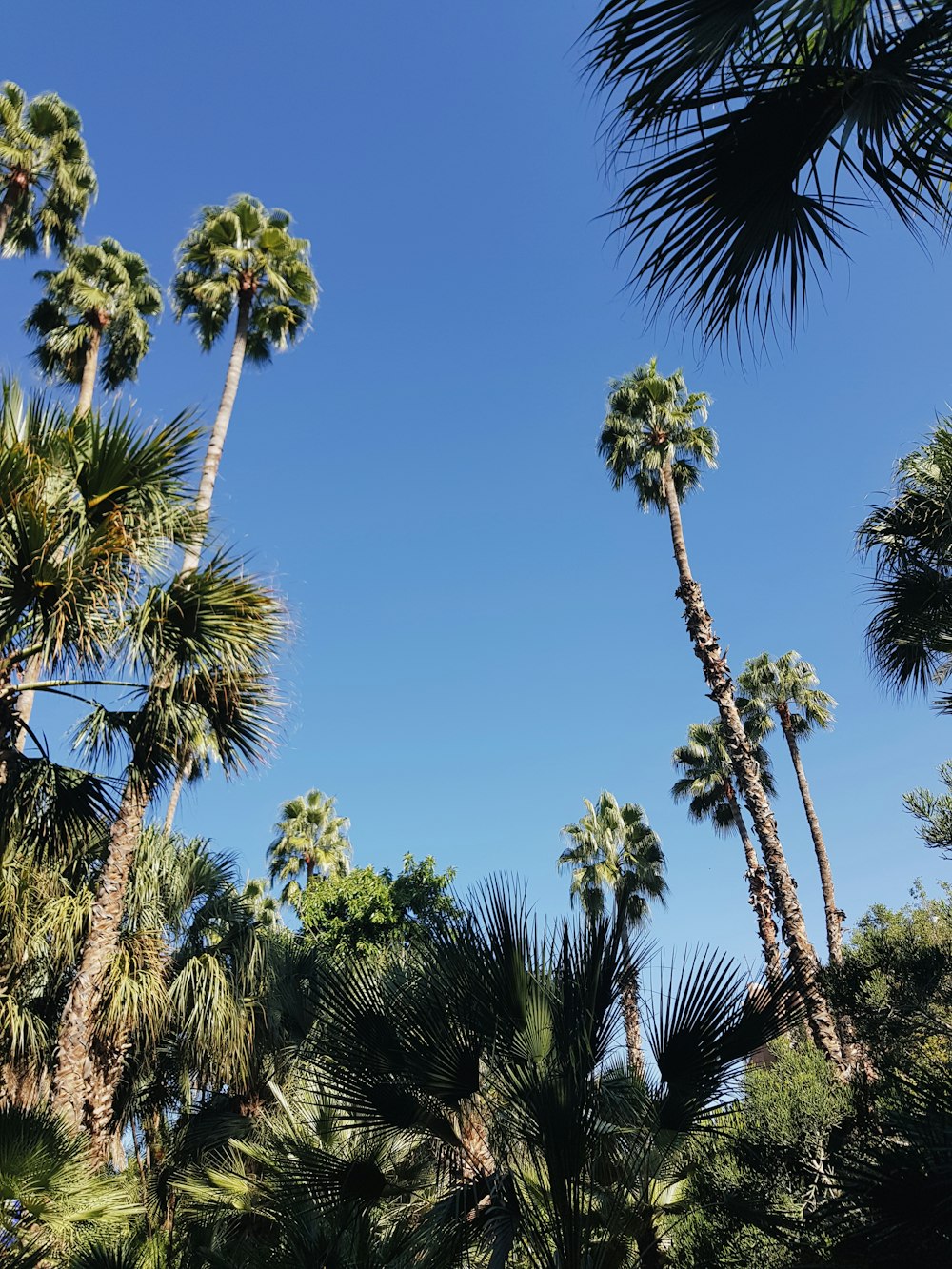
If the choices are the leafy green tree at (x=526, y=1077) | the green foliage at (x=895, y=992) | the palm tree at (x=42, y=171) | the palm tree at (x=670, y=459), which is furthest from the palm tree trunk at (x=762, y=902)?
the palm tree at (x=42, y=171)

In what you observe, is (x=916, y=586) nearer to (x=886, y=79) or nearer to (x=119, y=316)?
(x=886, y=79)

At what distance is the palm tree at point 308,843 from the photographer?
30.2 meters

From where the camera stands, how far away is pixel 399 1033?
4941 millimetres

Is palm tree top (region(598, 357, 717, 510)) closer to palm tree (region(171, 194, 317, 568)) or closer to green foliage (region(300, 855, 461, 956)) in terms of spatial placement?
palm tree (region(171, 194, 317, 568))

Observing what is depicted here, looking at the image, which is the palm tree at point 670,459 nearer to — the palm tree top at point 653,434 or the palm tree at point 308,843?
the palm tree top at point 653,434

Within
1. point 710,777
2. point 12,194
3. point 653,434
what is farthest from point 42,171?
point 710,777

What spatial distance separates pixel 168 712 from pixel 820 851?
22.7m

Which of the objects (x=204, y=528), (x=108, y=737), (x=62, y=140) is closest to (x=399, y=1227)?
(x=108, y=737)

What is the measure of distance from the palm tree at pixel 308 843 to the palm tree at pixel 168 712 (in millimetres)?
22521

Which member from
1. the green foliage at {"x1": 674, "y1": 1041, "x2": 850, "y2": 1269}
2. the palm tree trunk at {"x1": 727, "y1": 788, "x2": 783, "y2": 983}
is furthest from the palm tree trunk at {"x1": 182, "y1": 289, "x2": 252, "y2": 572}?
the palm tree trunk at {"x1": 727, "y1": 788, "x2": 783, "y2": 983}

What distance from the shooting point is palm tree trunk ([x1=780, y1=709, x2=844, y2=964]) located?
23.5 metres

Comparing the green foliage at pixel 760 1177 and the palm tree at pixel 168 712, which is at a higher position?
the palm tree at pixel 168 712

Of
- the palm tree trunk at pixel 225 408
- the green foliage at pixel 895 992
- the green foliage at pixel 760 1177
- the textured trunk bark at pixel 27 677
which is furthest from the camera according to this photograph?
the palm tree trunk at pixel 225 408

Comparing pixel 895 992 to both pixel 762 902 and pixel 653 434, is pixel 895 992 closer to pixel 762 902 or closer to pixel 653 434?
pixel 762 902
